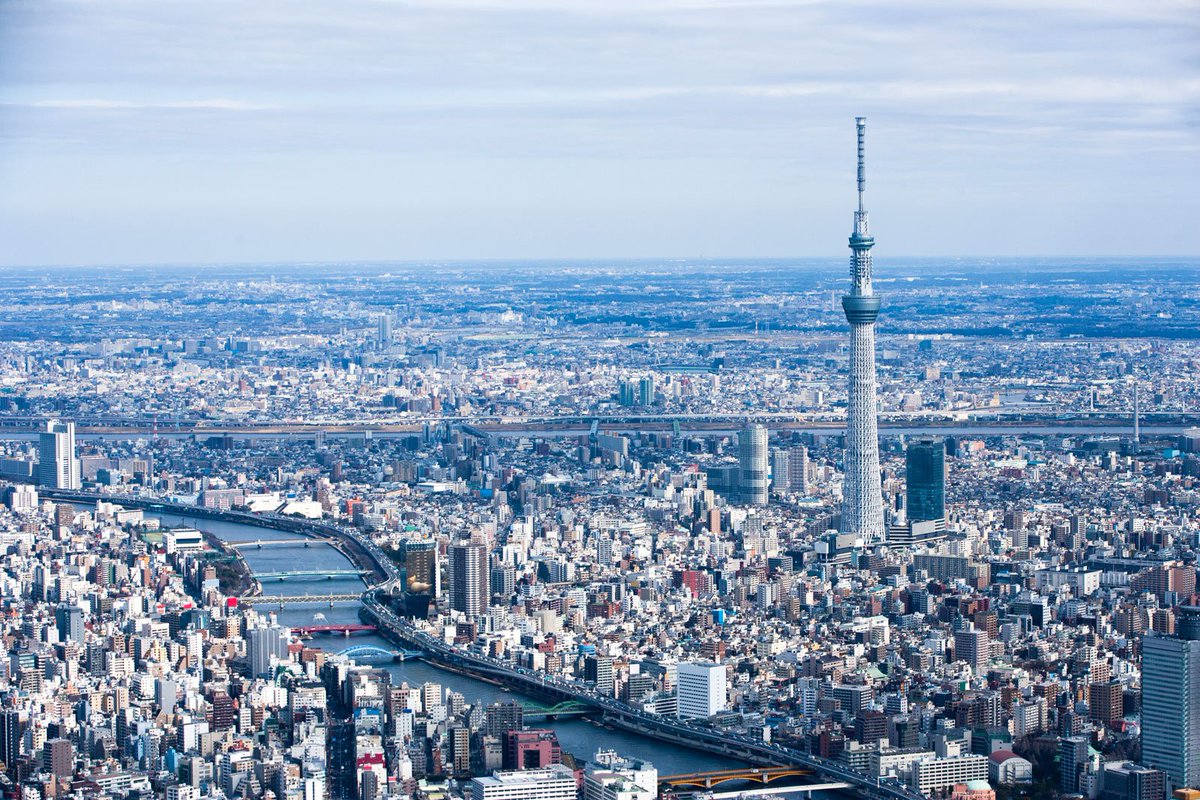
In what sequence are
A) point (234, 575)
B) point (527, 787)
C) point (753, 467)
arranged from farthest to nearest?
point (753, 467)
point (234, 575)
point (527, 787)

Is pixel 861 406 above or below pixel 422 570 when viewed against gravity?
above

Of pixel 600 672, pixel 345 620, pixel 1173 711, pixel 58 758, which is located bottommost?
pixel 345 620

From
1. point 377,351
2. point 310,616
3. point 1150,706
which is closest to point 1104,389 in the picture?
point 377,351

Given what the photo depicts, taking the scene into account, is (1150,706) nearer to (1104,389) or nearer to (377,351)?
(1104,389)

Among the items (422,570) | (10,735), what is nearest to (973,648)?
(422,570)

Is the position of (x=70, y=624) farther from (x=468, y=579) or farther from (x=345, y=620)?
(x=468, y=579)

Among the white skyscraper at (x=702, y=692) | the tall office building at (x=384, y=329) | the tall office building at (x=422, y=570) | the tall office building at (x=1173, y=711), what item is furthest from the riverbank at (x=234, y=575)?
the tall office building at (x=384, y=329)
